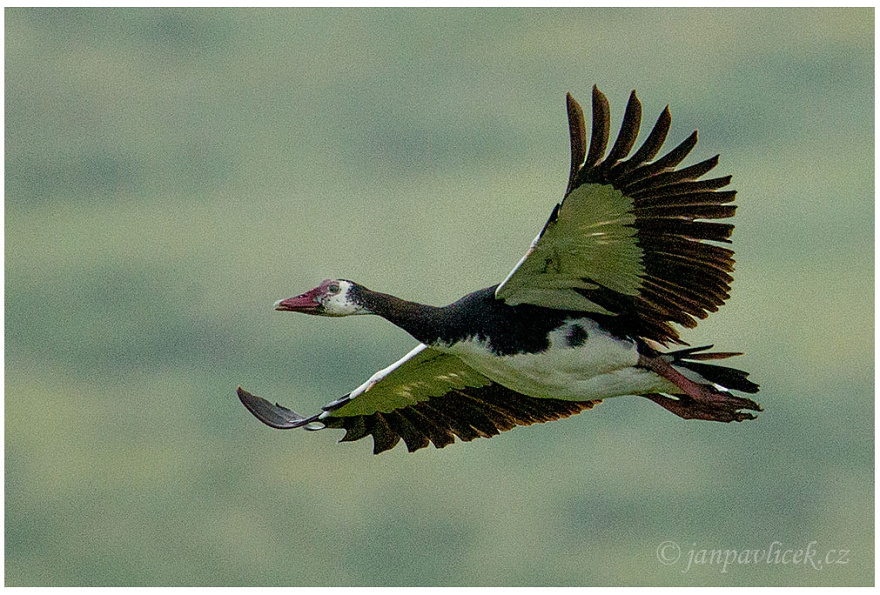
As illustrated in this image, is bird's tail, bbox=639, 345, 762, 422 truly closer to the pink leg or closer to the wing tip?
the pink leg

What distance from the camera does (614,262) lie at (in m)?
12.0

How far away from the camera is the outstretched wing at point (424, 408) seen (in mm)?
→ 13570

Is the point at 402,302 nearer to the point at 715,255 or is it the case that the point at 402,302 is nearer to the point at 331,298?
the point at 331,298

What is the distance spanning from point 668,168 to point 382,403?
12.1ft

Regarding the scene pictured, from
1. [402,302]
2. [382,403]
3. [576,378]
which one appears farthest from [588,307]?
[382,403]

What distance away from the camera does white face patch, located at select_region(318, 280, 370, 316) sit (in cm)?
1254

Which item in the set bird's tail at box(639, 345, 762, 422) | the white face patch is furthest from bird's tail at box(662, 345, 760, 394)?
the white face patch

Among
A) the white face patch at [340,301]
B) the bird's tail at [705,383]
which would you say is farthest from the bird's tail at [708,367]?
the white face patch at [340,301]

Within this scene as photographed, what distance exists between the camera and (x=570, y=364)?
12.3 m

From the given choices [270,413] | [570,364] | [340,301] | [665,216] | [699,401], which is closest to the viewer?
[665,216]

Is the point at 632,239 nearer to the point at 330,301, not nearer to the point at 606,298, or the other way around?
the point at 606,298

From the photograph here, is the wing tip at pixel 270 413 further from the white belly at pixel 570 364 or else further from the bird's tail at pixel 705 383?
the bird's tail at pixel 705 383

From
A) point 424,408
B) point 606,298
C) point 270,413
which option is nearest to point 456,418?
point 424,408

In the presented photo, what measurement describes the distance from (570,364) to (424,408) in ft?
6.71
